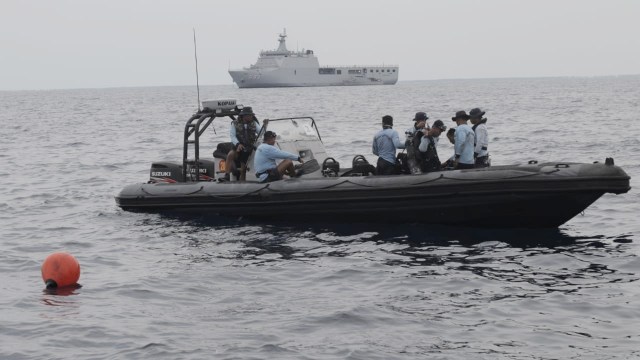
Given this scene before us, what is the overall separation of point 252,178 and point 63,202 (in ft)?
18.9

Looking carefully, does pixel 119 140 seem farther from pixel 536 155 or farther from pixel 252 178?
pixel 252 178

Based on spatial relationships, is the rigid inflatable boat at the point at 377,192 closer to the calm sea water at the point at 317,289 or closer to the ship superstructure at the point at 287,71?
the calm sea water at the point at 317,289

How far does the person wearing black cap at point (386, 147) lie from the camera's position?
13484mm

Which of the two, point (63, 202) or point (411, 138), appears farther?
point (63, 202)

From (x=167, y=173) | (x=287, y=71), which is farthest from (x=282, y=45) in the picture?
(x=167, y=173)

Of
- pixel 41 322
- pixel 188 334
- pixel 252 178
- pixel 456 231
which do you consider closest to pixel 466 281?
pixel 456 231

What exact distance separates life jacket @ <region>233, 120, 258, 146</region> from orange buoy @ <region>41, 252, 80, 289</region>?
16.5ft

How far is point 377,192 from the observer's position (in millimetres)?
12984

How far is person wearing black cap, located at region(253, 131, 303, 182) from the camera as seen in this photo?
1389cm

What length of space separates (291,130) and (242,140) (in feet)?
2.89

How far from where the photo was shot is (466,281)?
10.2m

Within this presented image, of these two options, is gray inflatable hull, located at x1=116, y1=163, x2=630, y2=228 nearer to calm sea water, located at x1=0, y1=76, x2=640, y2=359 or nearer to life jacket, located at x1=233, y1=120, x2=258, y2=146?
calm sea water, located at x1=0, y1=76, x2=640, y2=359

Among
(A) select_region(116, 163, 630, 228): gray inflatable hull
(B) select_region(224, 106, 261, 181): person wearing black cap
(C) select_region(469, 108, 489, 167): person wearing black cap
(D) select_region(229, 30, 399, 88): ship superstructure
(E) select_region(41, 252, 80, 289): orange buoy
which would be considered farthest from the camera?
(D) select_region(229, 30, 399, 88): ship superstructure

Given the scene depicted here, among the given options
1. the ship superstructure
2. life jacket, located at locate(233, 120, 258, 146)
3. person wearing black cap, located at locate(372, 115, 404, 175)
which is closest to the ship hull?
the ship superstructure
